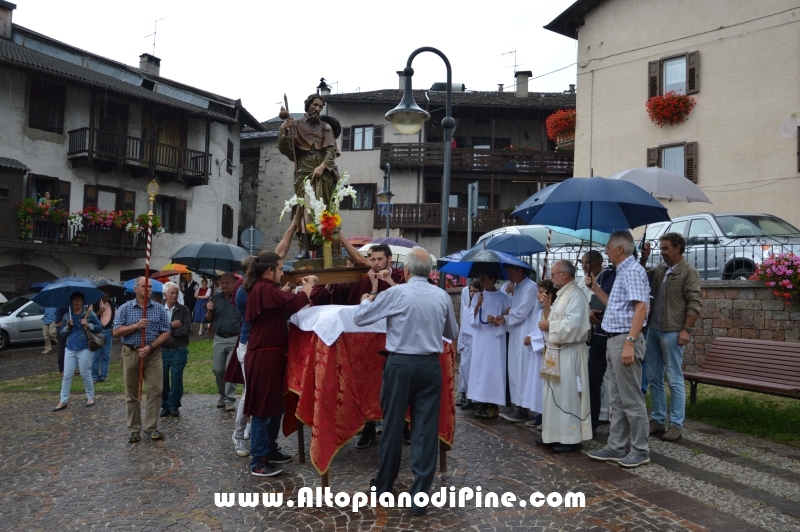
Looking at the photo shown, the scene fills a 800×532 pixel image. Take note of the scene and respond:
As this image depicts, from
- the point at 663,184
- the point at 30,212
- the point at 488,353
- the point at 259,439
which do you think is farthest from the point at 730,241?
the point at 30,212

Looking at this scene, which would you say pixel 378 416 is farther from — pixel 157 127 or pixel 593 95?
pixel 157 127

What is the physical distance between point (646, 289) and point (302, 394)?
3371 millimetres

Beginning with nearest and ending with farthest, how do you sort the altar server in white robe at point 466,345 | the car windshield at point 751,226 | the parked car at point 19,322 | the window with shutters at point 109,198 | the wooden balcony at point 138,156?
the altar server in white robe at point 466,345 → the car windshield at point 751,226 → the parked car at point 19,322 → the wooden balcony at point 138,156 → the window with shutters at point 109,198

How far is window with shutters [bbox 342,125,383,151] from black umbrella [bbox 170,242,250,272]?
964 inches

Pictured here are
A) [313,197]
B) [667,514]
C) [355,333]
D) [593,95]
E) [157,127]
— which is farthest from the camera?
[157,127]

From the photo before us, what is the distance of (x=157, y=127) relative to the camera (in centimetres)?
3066

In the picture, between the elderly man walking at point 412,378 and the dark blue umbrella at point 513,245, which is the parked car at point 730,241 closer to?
the dark blue umbrella at point 513,245

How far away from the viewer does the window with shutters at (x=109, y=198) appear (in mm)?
28078

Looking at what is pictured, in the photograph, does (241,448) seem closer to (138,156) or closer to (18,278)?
(18,278)

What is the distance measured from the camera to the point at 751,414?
8.84 meters

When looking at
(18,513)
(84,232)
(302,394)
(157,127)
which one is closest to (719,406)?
(302,394)

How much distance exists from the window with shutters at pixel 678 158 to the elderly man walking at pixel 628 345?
16475mm

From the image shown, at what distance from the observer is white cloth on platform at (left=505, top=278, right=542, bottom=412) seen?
8828 mm

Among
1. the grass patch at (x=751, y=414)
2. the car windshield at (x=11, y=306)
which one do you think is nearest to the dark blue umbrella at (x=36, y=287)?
the car windshield at (x=11, y=306)
